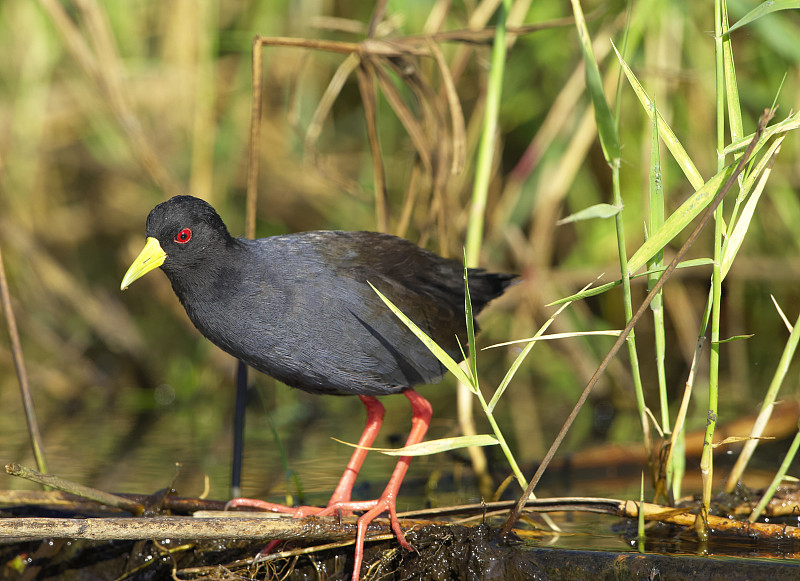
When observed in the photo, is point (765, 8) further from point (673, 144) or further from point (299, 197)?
point (299, 197)

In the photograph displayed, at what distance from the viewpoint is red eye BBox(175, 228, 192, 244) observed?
102 inches

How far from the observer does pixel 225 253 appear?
8.65ft

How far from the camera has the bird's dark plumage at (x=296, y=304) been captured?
258cm

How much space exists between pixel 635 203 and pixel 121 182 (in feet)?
10.8

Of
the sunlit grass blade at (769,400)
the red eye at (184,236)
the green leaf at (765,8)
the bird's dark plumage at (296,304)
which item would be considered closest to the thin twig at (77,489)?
the bird's dark plumage at (296,304)

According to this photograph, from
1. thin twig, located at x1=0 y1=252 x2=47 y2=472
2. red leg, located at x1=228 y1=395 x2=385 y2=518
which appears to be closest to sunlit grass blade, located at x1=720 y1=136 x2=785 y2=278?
red leg, located at x1=228 y1=395 x2=385 y2=518

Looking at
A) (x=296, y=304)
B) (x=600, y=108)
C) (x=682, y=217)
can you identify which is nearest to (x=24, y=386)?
(x=296, y=304)

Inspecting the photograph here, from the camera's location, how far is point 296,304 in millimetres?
2623

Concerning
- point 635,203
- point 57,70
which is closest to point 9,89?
point 57,70

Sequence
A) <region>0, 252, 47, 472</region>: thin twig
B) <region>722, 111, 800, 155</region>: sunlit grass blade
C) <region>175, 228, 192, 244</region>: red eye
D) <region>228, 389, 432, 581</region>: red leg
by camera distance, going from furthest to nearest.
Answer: <region>0, 252, 47, 472</region>: thin twig, <region>175, 228, 192, 244</region>: red eye, <region>228, 389, 432, 581</region>: red leg, <region>722, 111, 800, 155</region>: sunlit grass blade

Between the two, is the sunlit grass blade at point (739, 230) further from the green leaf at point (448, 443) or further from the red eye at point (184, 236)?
the red eye at point (184, 236)

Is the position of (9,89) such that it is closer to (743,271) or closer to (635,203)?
(635,203)

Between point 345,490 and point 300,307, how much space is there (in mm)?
697

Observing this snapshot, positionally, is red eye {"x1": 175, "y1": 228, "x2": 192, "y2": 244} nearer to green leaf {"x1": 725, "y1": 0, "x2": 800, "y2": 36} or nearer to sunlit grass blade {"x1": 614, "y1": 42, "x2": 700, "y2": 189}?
sunlit grass blade {"x1": 614, "y1": 42, "x2": 700, "y2": 189}
